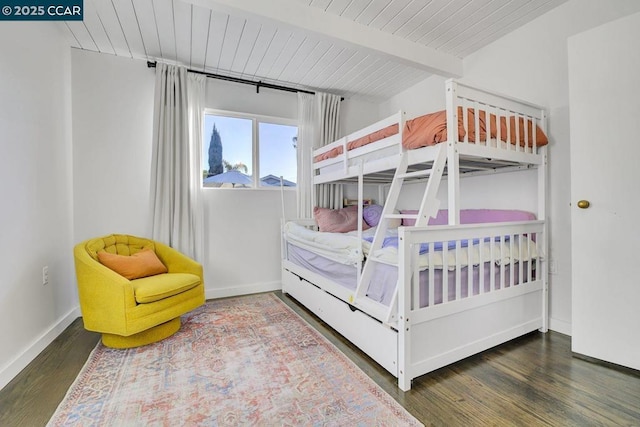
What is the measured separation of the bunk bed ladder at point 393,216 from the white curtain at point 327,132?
1.67 meters

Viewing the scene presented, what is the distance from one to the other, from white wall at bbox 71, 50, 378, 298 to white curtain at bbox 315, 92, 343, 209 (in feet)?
1.53

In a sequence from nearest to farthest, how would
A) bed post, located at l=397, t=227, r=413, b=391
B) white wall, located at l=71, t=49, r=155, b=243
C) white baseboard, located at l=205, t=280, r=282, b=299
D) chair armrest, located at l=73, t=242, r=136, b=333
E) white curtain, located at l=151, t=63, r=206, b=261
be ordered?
bed post, located at l=397, t=227, r=413, b=391 < chair armrest, located at l=73, t=242, r=136, b=333 < white wall, located at l=71, t=49, r=155, b=243 < white curtain, located at l=151, t=63, r=206, b=261 < white baseboard, located at l=205, t=280, r=282, b=299

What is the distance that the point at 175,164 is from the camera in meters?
2.90

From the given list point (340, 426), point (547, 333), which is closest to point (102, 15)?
point (340, 426)

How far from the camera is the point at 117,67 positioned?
2811 millimetres

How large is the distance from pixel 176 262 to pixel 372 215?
216cm

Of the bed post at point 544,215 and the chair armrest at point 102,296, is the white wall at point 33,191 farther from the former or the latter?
the bed post at point 544,215

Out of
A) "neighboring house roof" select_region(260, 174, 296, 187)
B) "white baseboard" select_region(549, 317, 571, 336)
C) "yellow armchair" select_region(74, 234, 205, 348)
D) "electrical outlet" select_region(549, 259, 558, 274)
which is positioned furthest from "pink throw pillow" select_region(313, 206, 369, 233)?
"white baseboard" select_region(549, 317, 571, 336)

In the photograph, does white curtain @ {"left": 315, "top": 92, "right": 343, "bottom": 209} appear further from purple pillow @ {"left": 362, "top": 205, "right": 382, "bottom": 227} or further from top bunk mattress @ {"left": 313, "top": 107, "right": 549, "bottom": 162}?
top bunk mattress @ {"left": 313, "top": 107, "right": 549, "bottom": 162}

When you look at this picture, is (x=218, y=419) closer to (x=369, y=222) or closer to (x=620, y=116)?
(x=369, y=222)

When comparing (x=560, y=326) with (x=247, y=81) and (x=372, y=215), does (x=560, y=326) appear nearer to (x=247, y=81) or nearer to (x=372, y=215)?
(x=372, y=215)

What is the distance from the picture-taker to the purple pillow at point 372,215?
3.40m

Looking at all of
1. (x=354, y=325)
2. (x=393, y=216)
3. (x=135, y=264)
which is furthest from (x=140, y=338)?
(x=393, y=216)

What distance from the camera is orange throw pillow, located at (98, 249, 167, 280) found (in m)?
2.19
